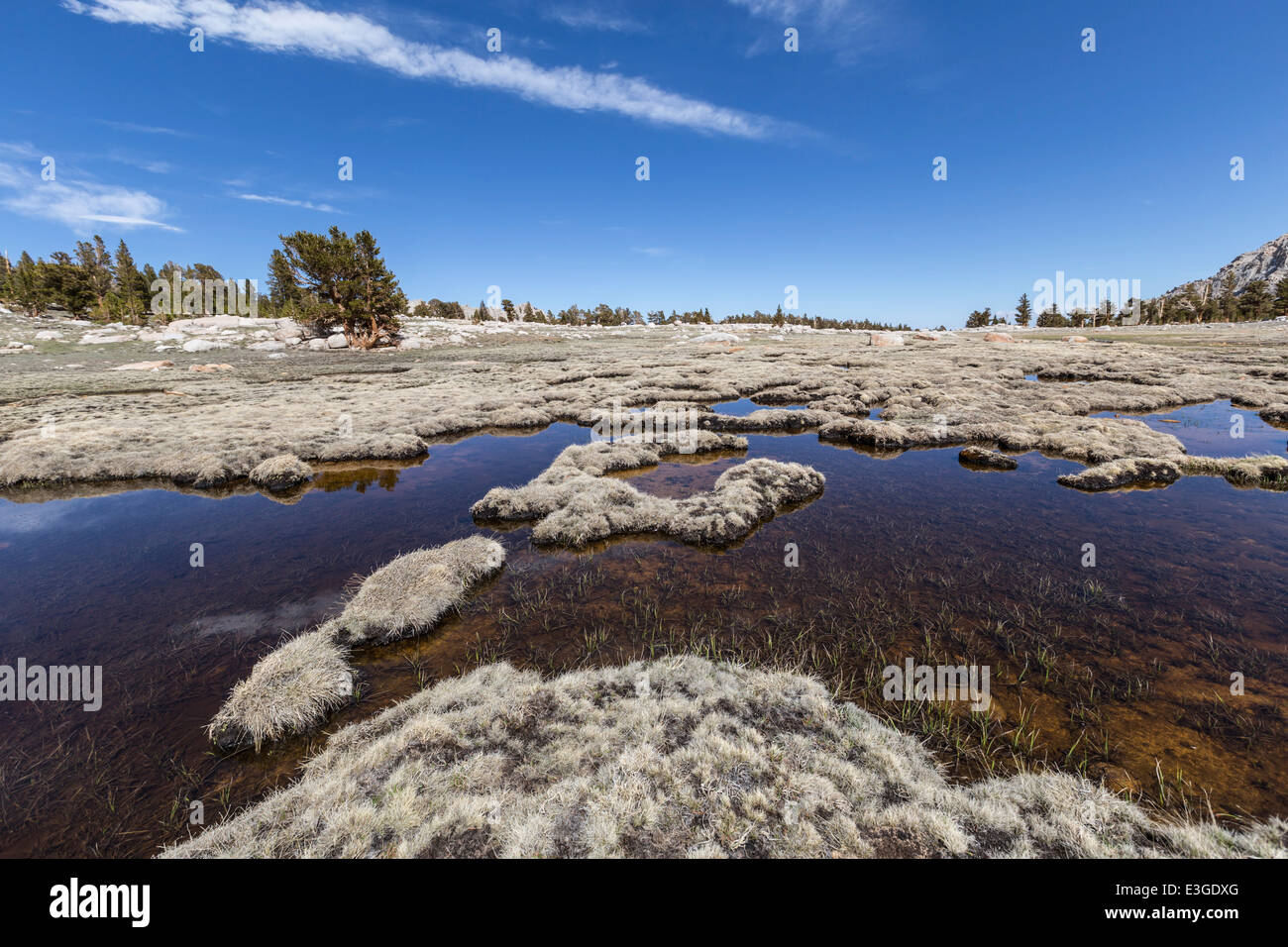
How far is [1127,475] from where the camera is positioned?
1672 cm

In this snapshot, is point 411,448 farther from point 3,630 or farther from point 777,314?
point 777,314

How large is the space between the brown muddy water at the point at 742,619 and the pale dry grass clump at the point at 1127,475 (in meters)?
0.67

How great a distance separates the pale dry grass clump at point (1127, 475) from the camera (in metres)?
16.4

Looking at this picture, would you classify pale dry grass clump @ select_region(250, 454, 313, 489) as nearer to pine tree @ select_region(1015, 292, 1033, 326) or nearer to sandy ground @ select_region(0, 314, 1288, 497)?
sandy ground @ select_region(0, 314, 1288, 497)

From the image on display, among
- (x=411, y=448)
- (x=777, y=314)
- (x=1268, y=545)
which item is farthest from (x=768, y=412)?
(x=777, y=314)

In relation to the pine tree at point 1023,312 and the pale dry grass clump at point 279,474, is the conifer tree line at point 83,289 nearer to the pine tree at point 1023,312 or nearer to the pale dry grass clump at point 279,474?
the pale dry grass clump at point 279,474

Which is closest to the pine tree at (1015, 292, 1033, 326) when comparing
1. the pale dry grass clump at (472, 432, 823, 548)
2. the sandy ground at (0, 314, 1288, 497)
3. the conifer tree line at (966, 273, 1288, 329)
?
the conifer tree line at (966, 273, 1288, 329)

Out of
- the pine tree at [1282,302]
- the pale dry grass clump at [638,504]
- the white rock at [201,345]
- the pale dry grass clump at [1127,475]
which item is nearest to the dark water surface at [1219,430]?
the pale dry grass clump at [1127,475]

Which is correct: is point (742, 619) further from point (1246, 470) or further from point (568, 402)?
point (568, 402)

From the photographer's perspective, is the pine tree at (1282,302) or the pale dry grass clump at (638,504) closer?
the pale dry grass clump at (638,504)

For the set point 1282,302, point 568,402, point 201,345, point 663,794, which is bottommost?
point 663,794

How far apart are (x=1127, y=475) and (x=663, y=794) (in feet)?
72.9

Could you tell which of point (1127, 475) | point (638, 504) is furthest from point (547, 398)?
point (1127, 475)
